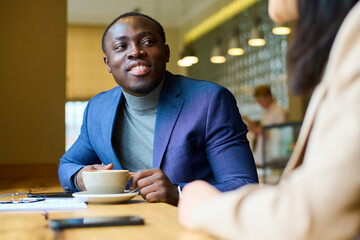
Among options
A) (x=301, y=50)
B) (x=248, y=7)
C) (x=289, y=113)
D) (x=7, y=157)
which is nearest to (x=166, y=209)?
(x=301, y=50)

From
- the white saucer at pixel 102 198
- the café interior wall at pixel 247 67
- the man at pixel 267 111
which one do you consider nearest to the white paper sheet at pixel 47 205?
the white saucer at pixel 102 198

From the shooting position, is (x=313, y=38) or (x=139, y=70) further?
(x=139, y=70)

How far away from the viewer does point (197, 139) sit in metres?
1.58

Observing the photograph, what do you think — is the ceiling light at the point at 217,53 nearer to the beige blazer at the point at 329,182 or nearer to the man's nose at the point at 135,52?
the man's nose at the point at 135,52

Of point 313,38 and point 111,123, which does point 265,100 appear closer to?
point 111,123

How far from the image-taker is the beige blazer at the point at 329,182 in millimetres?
514

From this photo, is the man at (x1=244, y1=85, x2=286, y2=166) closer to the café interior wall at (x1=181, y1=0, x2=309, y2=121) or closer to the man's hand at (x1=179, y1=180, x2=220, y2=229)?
the café interior wall at (x1=181, y1=0, x2=309, y2=121)

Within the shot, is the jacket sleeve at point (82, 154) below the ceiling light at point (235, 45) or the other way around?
below

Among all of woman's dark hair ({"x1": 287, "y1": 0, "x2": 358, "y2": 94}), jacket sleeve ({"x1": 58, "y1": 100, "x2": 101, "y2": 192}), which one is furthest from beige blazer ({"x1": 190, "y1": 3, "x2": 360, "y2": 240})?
jacket sleeve ({"x1": 58, "y1": 100, "x2": 101, "y2": 192})

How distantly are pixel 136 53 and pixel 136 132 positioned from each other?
0.27 meters

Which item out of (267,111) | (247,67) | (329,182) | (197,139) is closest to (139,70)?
(197,139)

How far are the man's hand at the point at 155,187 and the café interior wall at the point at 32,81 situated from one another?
281cm

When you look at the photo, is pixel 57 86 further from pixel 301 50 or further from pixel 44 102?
pixel 301 50

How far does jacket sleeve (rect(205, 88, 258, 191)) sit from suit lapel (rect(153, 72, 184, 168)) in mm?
117
